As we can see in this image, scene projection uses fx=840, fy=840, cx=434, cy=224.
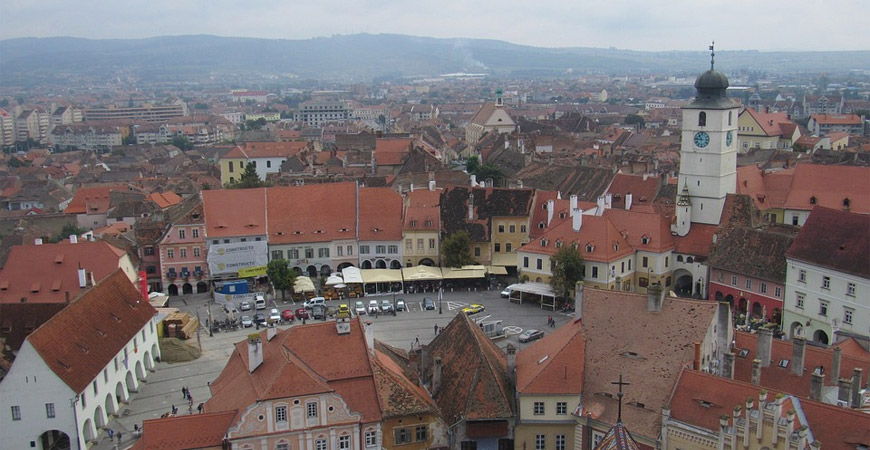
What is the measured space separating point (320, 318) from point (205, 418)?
87.8ft

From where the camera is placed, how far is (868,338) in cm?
5062

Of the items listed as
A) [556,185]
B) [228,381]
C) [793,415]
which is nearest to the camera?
[793,415]

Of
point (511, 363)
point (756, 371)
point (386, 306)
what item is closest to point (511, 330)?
point (386, 306)

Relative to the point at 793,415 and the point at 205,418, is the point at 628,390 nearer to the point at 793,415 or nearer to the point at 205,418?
the point at 793,415

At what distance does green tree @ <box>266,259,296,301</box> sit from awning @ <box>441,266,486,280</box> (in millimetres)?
12598

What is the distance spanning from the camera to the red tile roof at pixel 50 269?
54875 mm

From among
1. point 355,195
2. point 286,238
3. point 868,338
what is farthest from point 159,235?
point 868,338

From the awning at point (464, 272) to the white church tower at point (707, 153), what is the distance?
1636 centimetres

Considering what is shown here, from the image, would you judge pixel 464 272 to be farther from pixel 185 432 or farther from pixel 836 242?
pixel 185 432

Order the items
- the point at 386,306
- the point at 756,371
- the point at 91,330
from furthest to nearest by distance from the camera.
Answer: the point at 386,306 → the point at 91,330 → the point at 756,371

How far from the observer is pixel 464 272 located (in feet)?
232

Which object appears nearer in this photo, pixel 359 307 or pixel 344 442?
pixel 344 442

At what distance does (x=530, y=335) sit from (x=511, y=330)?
2.39 m

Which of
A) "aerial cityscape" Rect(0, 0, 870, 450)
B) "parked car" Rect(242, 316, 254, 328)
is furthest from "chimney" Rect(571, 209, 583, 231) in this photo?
"parked car" Rect(242, 316, 254, 328)
